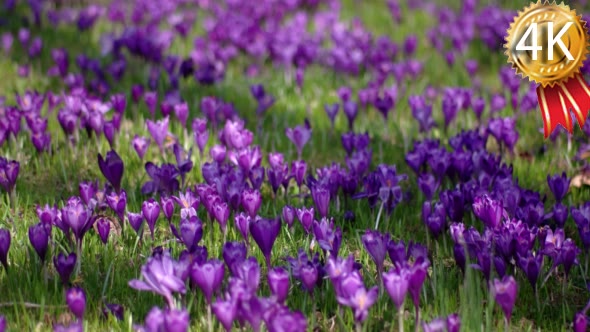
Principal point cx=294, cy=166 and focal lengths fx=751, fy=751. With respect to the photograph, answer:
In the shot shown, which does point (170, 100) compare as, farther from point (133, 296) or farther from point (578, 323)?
point (578, 323)

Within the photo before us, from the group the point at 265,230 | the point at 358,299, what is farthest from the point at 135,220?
the point at 358,299

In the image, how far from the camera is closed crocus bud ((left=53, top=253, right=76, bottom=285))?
3.32 meters

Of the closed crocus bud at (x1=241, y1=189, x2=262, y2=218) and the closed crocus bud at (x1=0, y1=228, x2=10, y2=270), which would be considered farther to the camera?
the closed crocus bud at (x1=241, y1=189, x2=262, y2=218)

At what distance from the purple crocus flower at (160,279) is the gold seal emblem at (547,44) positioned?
2.91m

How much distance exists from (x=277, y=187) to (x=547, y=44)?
2.18 meters

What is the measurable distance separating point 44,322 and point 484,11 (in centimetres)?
786

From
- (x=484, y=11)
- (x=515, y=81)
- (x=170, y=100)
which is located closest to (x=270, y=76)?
(x=170, y=100)

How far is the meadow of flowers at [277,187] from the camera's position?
320 centimetres

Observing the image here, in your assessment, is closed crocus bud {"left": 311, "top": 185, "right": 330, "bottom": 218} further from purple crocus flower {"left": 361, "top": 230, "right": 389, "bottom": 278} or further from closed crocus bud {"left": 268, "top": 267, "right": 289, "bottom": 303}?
closed crocus bud {"left": 268, "top": 267, "right": 289, "bottom": 303}

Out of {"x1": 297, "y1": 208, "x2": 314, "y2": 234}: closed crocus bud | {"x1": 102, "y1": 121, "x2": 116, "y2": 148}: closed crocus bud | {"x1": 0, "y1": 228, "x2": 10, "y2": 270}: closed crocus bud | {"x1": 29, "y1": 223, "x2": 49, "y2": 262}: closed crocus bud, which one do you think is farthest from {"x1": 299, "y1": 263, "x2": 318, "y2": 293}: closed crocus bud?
{"x1": 102, "y1": 121, "x2": 116, "y2": 148}: closed crocus bud

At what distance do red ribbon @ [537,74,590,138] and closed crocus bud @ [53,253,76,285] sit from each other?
10.3ft

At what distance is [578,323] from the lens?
296 centimetres

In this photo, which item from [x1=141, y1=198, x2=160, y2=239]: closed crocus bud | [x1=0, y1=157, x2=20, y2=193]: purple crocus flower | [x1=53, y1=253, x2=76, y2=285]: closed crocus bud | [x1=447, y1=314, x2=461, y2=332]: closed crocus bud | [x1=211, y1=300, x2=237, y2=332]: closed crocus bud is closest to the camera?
[x1=211, y1=300, x2=237, y2=332]: closed crocus bud

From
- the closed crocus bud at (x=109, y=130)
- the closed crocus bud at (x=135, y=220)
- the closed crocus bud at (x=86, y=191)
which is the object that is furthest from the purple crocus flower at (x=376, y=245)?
the closed crocus bud at (x=109, y=130)
